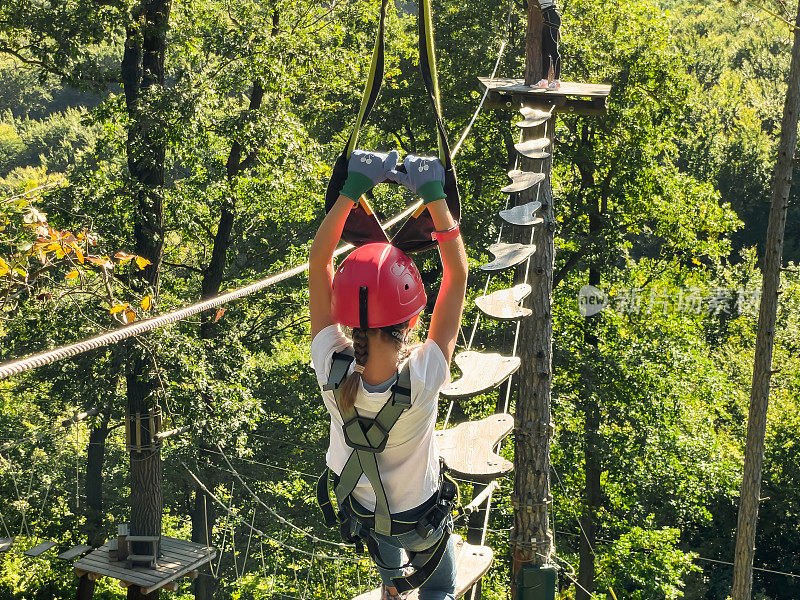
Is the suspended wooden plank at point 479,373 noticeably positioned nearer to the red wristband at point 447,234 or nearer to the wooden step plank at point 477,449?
the wooden step plank at point 477,449

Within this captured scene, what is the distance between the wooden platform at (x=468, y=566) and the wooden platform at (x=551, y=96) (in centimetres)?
372

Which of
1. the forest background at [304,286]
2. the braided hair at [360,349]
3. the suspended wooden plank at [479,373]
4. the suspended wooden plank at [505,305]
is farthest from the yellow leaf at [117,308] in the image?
the forest background at [304,286]

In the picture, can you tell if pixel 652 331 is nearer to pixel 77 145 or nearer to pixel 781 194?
pixel 781 194

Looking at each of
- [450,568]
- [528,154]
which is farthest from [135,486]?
[450,568]

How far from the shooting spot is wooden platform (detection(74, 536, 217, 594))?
1123 centimetres

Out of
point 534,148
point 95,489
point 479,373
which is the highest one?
point 534,148

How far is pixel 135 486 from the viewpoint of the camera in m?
12.5

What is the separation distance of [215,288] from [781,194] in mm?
9469

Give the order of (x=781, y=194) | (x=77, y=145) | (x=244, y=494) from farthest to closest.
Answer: (x=77, y=145), (x=244, y=494), (x=781, y=194)

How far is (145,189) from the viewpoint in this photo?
1149 centimetres

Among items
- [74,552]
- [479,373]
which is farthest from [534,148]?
[74,552]

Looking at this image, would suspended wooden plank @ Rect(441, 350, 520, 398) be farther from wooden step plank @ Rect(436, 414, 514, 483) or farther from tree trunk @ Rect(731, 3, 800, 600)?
tree trunk @ Rect(731, 3, 800, 600)

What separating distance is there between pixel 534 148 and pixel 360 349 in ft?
13.6

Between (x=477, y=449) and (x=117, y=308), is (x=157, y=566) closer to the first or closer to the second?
(x=117, y=308)
